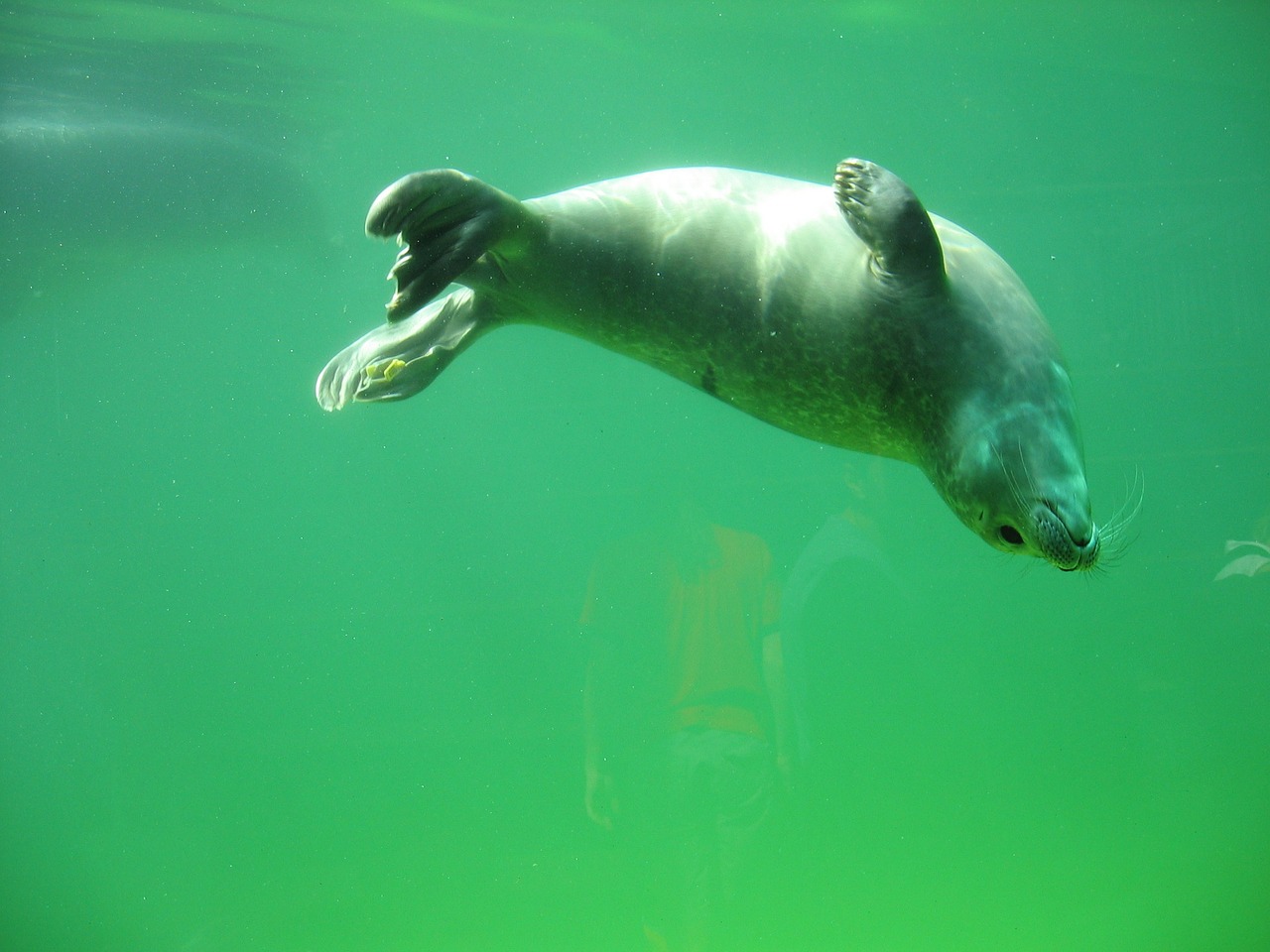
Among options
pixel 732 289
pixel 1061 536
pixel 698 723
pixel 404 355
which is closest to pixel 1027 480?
pixel 1061 536

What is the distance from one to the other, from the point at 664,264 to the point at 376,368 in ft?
3.53

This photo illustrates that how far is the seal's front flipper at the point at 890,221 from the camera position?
2.18 metres

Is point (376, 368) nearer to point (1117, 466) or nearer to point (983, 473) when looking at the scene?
point (983, 473)

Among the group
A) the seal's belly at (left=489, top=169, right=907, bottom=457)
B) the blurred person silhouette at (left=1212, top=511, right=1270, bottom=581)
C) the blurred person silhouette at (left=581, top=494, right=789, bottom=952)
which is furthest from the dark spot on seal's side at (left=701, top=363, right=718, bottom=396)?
the blurred person silhouette at (left=1212, top=511, right=1270, bottom=581)

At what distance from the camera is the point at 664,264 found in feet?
8.79

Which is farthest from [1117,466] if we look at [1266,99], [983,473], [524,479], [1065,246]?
[524,479]

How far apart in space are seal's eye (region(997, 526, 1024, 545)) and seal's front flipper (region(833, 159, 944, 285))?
0.68m

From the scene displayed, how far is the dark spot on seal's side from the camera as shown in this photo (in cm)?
280

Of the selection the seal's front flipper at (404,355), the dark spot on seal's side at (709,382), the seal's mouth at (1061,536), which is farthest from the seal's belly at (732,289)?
the seal's mouth at (1061,536)

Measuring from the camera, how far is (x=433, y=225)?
2381mm

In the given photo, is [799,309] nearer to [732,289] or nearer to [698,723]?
[732,289]

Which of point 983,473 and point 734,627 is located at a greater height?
point 983,473

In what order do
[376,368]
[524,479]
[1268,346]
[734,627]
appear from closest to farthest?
[376,368] → [734,627] → [1268,346] → [524,479]

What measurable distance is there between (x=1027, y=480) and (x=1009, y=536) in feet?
0.59
